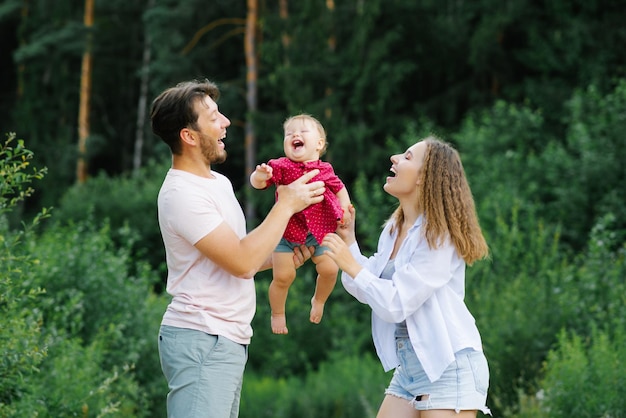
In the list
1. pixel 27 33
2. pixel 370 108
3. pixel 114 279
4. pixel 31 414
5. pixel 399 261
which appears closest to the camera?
pixel 399 261

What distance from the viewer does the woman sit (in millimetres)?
3889

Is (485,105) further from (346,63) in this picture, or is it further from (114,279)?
(114,279)

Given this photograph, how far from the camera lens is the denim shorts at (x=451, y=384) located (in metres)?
3.87

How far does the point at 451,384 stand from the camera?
3887 millimetres

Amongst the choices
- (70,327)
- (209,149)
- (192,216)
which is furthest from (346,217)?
(70,327)

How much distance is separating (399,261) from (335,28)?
58.9 feet

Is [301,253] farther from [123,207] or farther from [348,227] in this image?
[123,207]

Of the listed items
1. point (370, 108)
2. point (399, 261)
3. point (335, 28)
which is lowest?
point (399, 261)

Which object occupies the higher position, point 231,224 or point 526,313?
A: point 231,224

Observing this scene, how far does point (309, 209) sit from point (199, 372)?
2.76 feet

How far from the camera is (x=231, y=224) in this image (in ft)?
12.4

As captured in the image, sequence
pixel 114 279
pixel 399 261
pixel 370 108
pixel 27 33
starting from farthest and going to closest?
pixel 27 33 → pixel 370 108 → pixel 114 279 → pixel 399 261

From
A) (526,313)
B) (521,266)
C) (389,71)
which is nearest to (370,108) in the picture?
(389,71)

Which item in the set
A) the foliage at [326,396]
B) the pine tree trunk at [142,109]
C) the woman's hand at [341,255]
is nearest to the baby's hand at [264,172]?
the woman's hand at [341,255]
